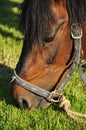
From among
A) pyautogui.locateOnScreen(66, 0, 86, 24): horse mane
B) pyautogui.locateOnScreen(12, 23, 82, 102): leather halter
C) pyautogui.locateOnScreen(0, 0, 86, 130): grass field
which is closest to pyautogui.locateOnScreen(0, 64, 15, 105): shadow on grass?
pyautogui.locateOnScreen(0, 0, 86, 130): grass field

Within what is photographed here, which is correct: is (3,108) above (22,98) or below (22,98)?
below

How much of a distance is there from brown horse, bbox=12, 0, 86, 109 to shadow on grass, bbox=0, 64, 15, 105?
62 centimetres

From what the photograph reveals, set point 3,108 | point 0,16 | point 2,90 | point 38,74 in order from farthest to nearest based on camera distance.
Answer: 1. point 0,16
2. point 2,90
3. point 3,108
4. point 38,74

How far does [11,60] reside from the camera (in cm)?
467

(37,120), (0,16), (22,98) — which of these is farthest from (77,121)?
(0,16)

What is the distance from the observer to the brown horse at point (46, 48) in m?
2.56

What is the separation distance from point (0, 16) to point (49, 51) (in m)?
5.03

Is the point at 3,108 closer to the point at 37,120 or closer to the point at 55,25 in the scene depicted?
the point at 37,120

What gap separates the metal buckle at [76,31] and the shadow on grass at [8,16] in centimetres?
290

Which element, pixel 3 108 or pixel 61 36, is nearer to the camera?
pixel 61 36

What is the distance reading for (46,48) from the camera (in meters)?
2.65

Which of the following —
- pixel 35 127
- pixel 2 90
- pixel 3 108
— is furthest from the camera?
pixel 2 90

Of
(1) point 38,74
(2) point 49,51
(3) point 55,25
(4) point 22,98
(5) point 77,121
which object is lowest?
(5) point 77,121

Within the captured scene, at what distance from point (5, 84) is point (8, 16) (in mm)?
3726
